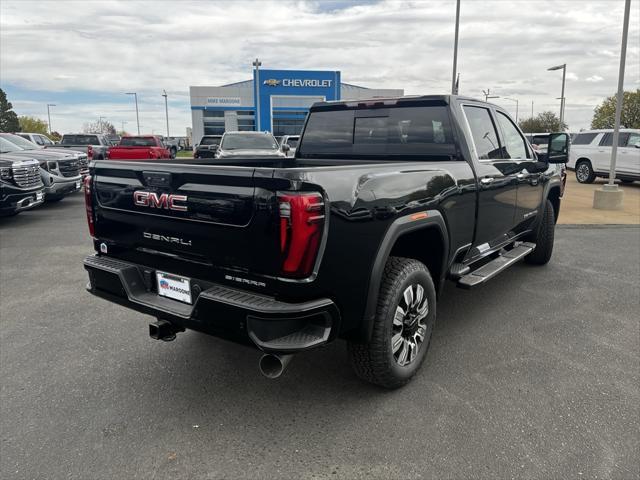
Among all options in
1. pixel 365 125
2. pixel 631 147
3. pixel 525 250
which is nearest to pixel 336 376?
pixel 365 125

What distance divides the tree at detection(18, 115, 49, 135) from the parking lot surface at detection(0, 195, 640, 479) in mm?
86722

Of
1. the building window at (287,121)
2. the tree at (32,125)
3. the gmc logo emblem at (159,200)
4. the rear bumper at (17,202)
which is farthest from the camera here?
the tree at (32,125)

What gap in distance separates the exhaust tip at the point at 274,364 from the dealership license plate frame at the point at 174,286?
1.98ft

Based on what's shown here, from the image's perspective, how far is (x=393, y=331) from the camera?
3.13m

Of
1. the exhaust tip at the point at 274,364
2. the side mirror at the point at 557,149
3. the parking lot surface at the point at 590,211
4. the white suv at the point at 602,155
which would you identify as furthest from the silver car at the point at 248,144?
the exhaust tip at the point at 274,364

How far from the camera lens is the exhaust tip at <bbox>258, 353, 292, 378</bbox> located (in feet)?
8.46

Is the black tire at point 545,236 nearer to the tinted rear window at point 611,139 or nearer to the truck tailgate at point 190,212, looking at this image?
the truck tailgate at point 190,212

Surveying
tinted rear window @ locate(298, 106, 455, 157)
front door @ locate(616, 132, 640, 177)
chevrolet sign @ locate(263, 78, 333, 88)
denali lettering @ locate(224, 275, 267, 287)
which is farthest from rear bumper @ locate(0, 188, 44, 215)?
chevrolet sign @ locate(263, 78, 333, 88)

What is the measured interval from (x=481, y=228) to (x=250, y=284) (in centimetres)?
237

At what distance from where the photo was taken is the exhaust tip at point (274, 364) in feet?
8.46

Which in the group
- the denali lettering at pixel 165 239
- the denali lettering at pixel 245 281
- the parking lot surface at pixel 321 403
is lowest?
the parking lot surface at pixel 321 403

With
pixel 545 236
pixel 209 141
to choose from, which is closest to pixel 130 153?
pixel 209 141

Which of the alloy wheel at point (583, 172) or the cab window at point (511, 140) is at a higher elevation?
the cab window at point (511, 140)

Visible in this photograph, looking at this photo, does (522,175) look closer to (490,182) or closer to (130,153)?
(490,182)
